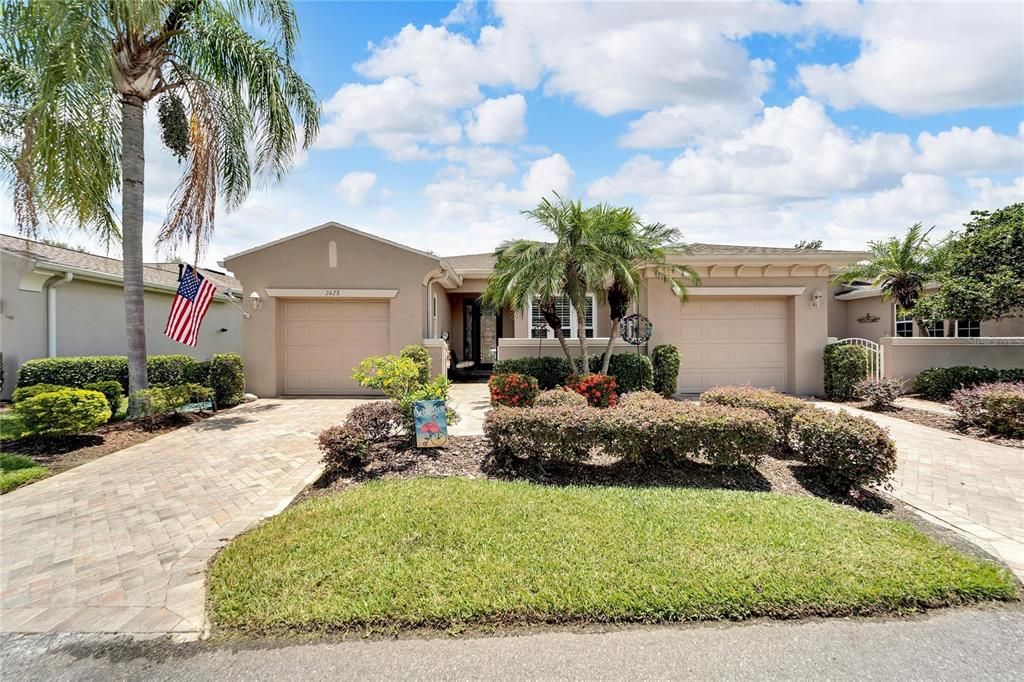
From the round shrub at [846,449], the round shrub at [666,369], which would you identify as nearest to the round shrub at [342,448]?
the round shrub at [846,449]

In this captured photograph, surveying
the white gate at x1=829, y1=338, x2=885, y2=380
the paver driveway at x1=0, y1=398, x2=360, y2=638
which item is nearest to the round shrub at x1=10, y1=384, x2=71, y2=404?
the paver driveway at x1=0, y1=398, x2=360, y2=638

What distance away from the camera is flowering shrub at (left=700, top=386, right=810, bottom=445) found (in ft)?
19.4

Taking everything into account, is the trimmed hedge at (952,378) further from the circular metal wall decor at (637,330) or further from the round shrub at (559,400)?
the round shrub at (559,400)

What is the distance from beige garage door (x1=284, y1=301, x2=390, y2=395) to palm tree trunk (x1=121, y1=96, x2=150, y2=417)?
152 inches

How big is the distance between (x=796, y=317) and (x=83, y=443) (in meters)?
14.8

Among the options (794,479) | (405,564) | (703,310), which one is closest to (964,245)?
(703,310)

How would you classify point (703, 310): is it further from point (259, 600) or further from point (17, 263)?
point (17, 263)

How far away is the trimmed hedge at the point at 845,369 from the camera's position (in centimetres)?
1067

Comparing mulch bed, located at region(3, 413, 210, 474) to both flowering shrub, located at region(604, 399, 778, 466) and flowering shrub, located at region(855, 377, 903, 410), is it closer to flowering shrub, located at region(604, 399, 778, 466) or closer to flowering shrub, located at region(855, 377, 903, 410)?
flowering shrub, located at region(604, 399, 778, 466)

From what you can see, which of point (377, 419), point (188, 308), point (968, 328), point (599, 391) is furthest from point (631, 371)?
point (968, 328)

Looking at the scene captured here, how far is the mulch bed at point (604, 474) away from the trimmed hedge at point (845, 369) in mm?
6610

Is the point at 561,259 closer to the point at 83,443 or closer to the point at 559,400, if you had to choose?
the point at 559,400

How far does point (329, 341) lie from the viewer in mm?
→ 12422

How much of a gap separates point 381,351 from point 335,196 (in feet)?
14.3
